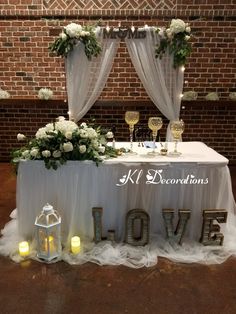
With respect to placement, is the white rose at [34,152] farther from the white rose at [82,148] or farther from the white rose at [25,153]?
the white rose at [82,148]

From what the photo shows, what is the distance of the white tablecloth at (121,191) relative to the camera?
234cm

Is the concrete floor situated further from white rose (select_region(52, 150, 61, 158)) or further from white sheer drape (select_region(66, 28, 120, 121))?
white sheer drape (select_region(66, 28, 120, 121))

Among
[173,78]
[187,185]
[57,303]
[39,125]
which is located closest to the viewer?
[57,303]

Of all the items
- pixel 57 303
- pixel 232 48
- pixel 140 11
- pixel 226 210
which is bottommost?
pixel 57 303

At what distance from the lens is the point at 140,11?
13.5 feet

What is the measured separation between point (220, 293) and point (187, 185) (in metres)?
0.80

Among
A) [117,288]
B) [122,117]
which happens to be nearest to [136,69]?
[122,117]

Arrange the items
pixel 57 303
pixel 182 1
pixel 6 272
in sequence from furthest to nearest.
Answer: pixel 182 1 → pixel 6 272 → pixel 57 303

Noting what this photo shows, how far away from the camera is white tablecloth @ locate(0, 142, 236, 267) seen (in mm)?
2336

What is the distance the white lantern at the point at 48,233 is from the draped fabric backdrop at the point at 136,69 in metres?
2.00

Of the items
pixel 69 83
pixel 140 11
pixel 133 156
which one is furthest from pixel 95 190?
pixel 140 11

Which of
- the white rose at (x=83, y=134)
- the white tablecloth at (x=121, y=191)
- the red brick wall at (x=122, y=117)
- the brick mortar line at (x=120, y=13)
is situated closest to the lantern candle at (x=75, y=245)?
the white tablecloth at (x=121, y=191)

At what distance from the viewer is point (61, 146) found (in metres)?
2.27

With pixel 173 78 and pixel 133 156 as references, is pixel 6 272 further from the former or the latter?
pixel 173 78
